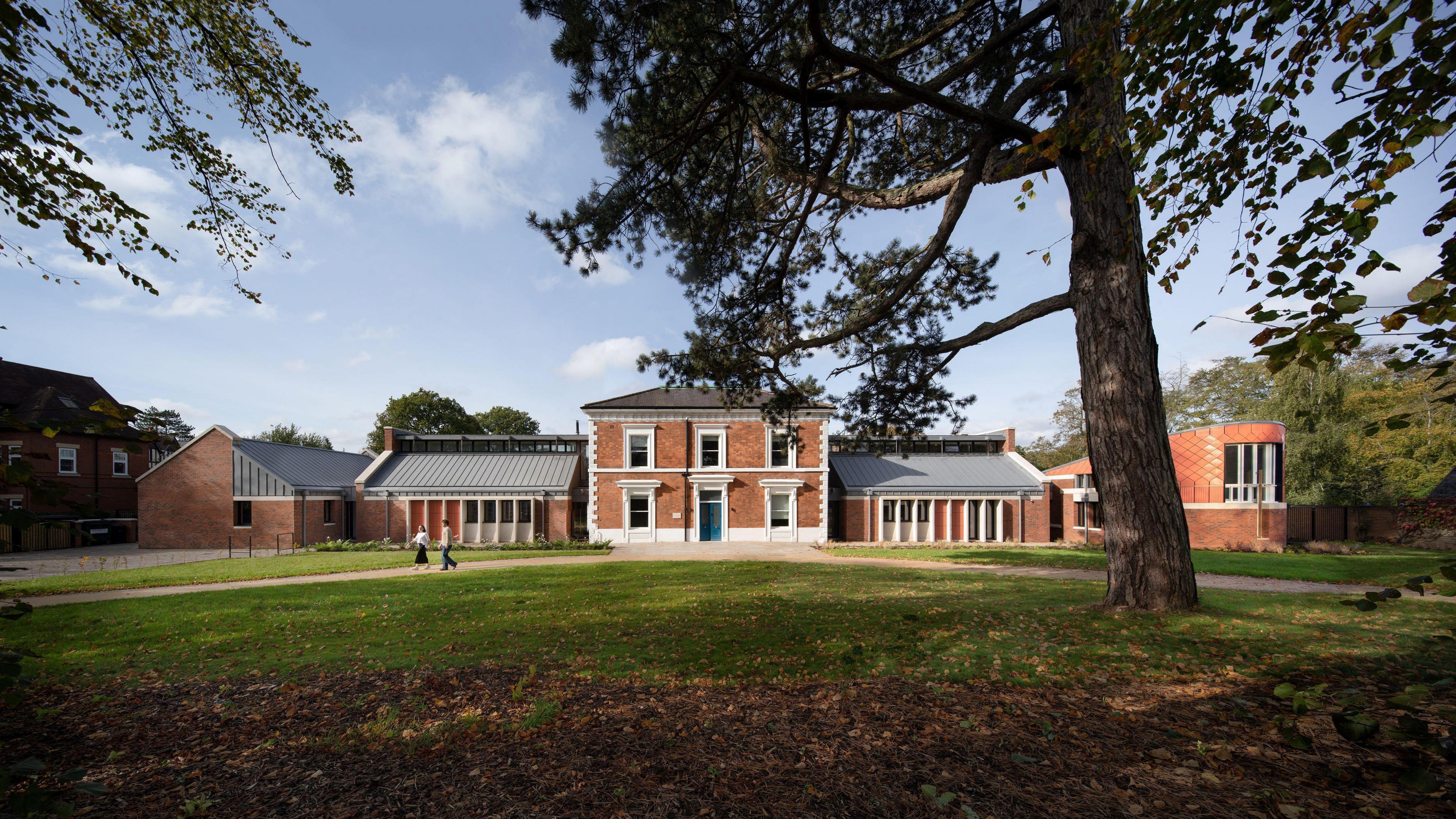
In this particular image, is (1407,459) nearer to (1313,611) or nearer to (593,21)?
(1313,611)

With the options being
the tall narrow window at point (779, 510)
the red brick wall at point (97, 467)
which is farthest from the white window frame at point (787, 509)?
the red brick wall at point (97, 467)

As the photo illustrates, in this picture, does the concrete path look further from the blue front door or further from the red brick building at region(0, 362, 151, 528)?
the blue front door

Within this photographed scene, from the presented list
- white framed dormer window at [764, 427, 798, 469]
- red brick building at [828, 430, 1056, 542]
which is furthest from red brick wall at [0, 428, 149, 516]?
red brick building at [828, 430, 1056, 542]

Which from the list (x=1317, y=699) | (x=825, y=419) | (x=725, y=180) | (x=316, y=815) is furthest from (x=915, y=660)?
(x=825, y=419)

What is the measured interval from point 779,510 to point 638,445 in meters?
7.22

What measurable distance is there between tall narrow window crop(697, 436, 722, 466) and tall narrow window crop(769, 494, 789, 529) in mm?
3034

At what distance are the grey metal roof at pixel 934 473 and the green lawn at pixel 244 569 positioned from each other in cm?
1297

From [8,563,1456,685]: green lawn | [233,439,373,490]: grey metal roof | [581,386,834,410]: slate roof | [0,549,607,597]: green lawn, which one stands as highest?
[581,386,834,410]: slate roof

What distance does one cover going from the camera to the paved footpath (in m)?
12.8

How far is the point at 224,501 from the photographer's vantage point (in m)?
26.0

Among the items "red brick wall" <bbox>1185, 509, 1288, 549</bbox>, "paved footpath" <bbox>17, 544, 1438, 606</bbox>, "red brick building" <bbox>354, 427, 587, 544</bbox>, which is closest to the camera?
"paved footpath" <bbox>17, 544, 1438, 606</bbox>

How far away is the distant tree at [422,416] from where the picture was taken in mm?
52344

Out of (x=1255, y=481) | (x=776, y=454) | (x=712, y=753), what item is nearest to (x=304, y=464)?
(x=776, y=454)

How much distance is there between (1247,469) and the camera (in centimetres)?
2294
